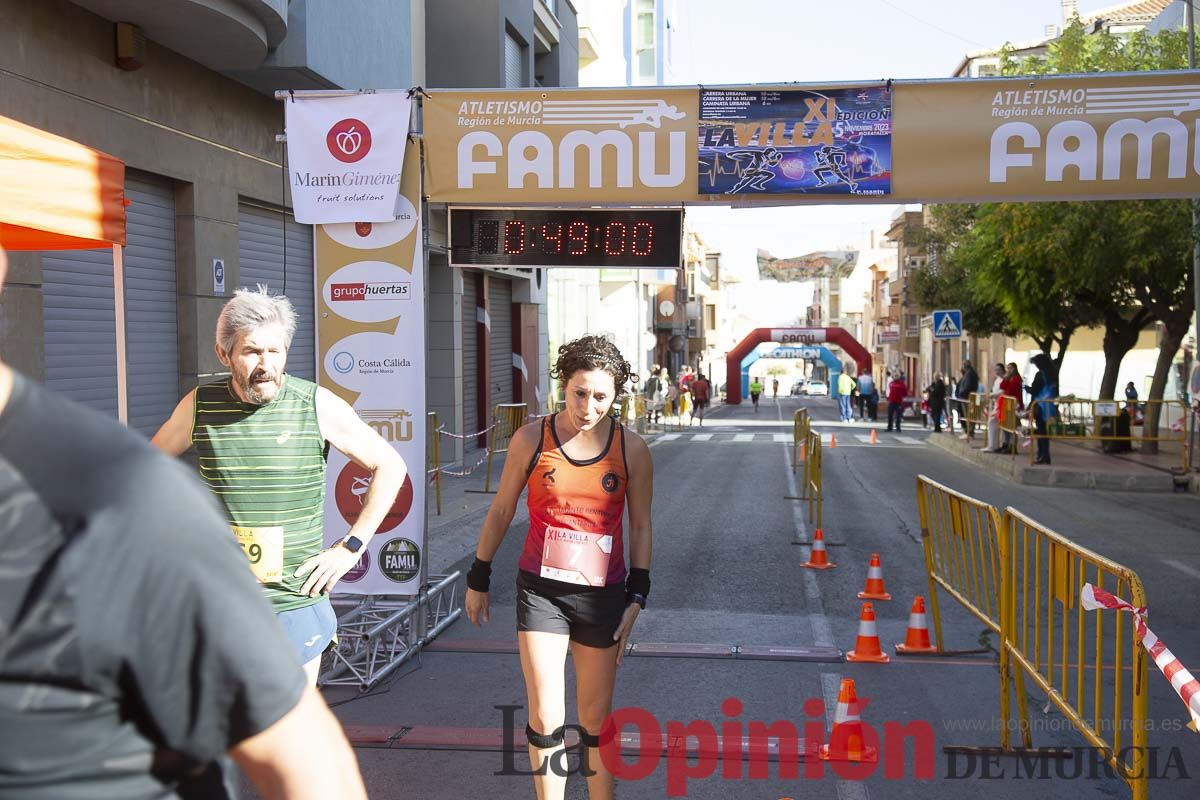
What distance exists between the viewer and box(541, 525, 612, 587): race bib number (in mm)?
4551

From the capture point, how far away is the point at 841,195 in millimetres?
8461

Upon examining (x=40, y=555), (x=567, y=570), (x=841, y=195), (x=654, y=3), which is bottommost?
(x=567, y=570)

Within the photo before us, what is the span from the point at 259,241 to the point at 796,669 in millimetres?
8514

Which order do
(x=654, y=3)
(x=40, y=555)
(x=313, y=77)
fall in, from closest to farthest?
1. (x=40, y=555)
2. (x=313, y=77)
3. (x=654, y=3)

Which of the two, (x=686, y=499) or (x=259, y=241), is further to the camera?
(x=686, y=499)

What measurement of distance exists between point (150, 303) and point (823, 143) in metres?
6.38

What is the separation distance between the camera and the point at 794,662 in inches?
298

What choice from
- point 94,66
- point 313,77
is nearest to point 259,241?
point 313,77

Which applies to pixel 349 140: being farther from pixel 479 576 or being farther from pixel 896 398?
pixel 896 398

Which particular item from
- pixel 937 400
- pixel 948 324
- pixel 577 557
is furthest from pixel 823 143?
pixel 937 400

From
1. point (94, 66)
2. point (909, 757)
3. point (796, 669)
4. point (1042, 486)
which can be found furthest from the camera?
point (1042, 486)

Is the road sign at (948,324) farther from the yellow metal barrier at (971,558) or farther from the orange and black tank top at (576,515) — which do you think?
the orange and black tank top at (576,515)

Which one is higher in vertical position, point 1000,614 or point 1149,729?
point 1000,614

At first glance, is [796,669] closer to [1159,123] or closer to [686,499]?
[1159,123]
